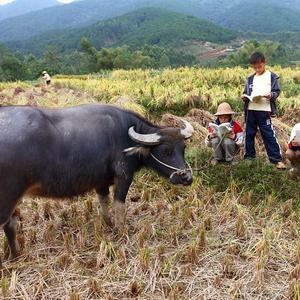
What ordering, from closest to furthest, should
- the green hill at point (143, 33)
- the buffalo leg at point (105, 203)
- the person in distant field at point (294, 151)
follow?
the buffalo leg at point (105, 203)
the person in distant field at point (294, 151)
the green hill at point (143, 33)

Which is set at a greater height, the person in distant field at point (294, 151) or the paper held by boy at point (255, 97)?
the paper held by boy at point (255, 97)

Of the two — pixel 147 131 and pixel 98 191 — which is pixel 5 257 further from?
pixel 147 131

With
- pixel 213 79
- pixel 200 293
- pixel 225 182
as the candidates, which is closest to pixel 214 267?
pixel 200 293

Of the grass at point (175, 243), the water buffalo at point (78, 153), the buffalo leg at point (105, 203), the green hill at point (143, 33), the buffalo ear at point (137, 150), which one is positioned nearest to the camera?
the grass at point (175, 243)

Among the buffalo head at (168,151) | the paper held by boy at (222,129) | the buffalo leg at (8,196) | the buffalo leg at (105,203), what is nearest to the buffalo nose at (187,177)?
the buffalo head at (168,151)

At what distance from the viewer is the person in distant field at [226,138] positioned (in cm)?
438

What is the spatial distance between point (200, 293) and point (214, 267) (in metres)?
0.31

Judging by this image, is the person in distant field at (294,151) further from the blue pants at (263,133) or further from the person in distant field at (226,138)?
the person in distant field at (226,138)

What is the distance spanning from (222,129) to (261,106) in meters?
0.48

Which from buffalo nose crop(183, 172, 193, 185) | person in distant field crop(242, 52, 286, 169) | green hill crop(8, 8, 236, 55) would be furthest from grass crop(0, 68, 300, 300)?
green hill crop(8, 8, 236, 55)

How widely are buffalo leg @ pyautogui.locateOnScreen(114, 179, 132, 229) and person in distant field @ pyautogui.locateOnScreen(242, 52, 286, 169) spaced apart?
170 cm

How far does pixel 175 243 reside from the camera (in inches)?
132

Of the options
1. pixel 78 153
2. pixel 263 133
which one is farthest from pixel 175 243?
pixel 263 133

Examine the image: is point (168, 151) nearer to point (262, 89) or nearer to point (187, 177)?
point (187, 177)
